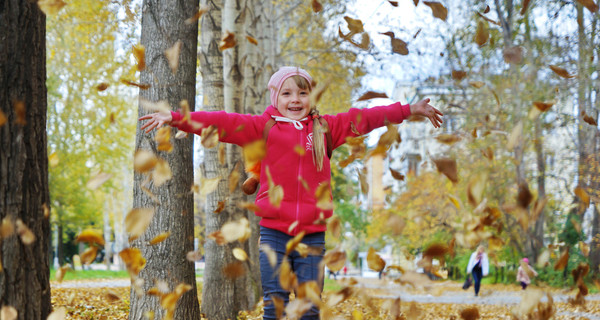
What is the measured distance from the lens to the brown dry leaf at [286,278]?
320 cm

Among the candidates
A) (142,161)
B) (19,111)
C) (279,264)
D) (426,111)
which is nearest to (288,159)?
(279,264)

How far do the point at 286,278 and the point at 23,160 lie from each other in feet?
4.82

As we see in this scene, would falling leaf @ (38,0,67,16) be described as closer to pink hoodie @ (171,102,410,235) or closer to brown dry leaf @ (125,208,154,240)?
pink hoodie @ (171,102,410,235)

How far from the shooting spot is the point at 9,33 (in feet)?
9.77

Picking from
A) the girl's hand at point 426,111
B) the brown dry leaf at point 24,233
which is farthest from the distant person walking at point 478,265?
the brown dry leaf at point 24,233

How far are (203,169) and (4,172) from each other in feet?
15.4

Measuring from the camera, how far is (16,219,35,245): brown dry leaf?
293 centimetres

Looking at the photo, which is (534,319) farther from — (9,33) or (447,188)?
(447,188)

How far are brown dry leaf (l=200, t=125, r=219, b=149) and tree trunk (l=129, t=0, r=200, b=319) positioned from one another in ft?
3.23

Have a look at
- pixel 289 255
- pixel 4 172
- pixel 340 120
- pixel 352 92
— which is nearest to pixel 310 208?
pixel 289 255

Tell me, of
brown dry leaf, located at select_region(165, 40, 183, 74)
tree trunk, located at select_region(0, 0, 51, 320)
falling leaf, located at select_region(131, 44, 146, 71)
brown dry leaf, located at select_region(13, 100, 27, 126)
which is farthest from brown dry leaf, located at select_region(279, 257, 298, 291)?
falling leaf, located at select_region(131, 44, 146, 71)

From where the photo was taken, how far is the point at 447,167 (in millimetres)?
3484

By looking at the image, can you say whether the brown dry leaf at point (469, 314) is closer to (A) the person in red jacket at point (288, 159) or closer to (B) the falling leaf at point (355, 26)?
(A) the person in red jacket at point (288, 159)

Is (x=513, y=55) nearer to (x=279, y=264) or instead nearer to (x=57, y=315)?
(x=279, y=264)
